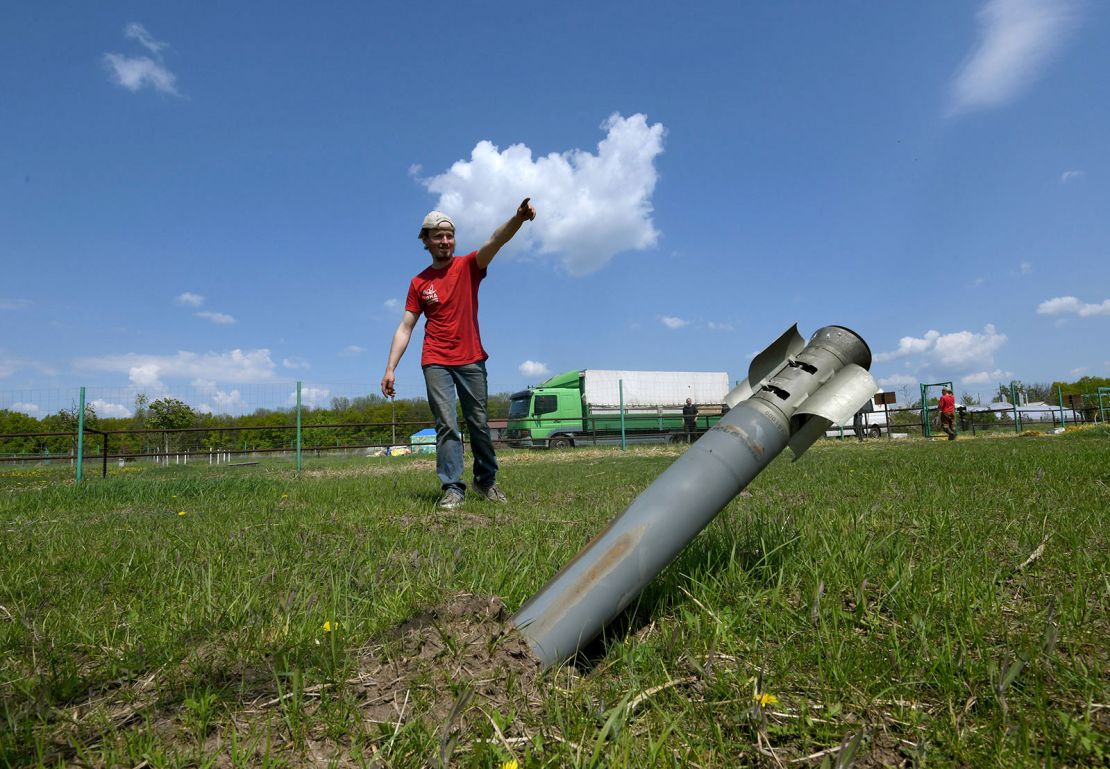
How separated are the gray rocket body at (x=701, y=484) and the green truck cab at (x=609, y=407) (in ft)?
67.2

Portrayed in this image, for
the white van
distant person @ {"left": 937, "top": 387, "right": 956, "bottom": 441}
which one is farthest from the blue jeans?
the white van

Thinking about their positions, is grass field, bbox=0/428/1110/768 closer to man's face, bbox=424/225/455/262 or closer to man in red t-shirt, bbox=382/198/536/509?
man in red t-shirt, bbox=382/198/536/509

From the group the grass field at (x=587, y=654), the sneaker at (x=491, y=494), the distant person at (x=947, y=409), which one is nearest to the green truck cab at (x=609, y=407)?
the distant person at (x=947, y=409)

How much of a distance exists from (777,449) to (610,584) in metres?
0.65

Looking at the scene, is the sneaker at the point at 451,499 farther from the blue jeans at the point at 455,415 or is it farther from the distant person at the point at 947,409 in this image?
the distant person at the point at 947,409

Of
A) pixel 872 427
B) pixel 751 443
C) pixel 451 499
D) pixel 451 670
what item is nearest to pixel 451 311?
pixel 451 499

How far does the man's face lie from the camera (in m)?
4.55

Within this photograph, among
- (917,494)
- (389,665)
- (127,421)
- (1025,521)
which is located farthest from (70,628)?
(127,421)

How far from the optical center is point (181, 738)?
1.16m

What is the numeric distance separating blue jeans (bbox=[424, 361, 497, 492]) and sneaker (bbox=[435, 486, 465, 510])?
0.14 ft

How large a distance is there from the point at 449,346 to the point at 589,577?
3217 millimetres

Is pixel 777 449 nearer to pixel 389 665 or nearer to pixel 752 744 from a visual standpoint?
pixel 752 744

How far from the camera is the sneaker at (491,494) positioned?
181 inches

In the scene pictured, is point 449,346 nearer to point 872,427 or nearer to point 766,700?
point 766,700
